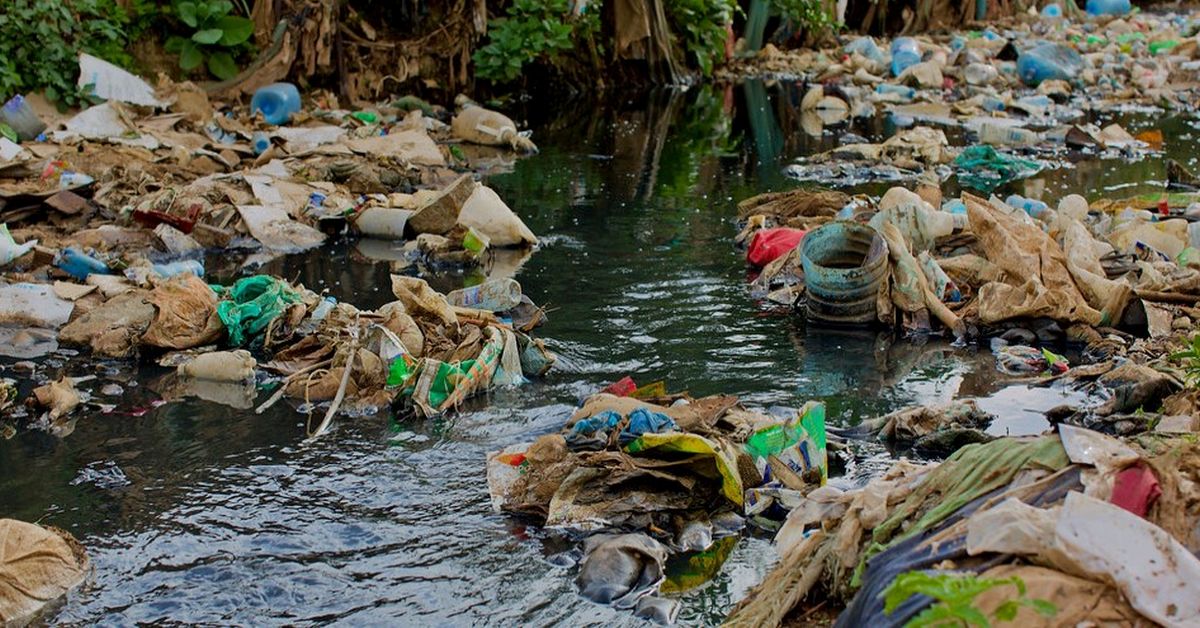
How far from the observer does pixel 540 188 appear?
1087 cm

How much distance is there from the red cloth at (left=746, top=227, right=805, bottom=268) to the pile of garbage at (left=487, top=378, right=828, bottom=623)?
3064 mm

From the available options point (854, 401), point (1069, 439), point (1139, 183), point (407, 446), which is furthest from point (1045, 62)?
point (1069, 439)

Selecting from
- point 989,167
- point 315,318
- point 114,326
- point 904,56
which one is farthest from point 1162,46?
point 114,326

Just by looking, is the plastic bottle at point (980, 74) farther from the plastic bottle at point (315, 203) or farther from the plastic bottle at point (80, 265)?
the plastic bottle at point (80, 265)

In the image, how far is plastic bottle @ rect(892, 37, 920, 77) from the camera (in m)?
18.4

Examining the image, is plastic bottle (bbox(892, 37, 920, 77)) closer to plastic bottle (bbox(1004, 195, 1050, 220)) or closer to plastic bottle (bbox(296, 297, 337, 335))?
plastic bottle (bbox(1004, 195, 1050, 220))

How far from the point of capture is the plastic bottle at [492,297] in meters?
6.87

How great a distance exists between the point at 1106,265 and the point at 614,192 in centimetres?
452

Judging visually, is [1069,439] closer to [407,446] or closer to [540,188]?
[407,446]

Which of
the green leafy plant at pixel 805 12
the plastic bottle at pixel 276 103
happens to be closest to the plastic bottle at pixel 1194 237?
the plastic bottle at pixel 276 103

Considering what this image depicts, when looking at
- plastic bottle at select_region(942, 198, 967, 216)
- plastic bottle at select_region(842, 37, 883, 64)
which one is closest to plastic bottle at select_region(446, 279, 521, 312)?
plastic bottle at select_region(942, 198, 967, 216)

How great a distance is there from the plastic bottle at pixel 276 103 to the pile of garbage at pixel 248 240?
20 mm

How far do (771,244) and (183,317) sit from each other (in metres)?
3.57

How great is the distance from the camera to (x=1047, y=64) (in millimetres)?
16938
